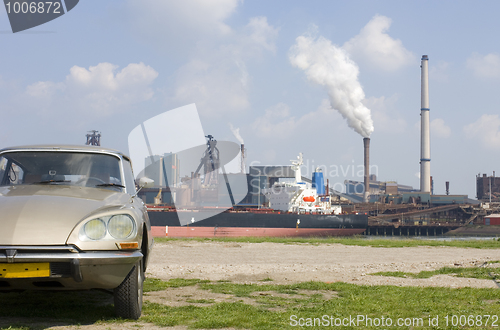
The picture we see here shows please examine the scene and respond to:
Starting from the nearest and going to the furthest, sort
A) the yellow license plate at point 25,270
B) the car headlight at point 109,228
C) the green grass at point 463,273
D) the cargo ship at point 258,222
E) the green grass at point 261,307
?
the yellow license plate at point 25,270
the car headlight at point 109,228
the green grass at point 261,307
the green grass at point 463,273
the cargo ship at point 258,222

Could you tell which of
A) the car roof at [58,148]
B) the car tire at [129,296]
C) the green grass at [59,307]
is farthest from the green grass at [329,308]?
the car roof at [58,148]

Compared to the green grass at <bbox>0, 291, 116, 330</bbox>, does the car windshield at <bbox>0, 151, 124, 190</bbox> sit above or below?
above

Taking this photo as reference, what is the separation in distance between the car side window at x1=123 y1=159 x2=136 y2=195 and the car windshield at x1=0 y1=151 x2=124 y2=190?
11 centimetres

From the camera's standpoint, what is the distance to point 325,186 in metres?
50.1

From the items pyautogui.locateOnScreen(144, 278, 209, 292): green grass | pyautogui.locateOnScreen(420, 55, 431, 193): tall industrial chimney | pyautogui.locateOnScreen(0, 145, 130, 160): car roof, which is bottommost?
pyautogui.locateOnScreen(144, 278, 209, 292): green grass

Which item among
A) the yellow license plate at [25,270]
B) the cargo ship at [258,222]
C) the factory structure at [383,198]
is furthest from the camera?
the factory structure at [383,198]

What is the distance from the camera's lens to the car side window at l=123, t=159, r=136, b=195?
4413 mm

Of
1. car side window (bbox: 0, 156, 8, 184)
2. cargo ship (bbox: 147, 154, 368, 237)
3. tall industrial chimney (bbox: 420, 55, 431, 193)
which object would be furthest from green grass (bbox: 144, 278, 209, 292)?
tall industrial chimney (bbox: 420, 55, 431, 193)

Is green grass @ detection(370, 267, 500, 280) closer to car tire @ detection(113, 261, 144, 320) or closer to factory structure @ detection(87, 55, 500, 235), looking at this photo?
car tire @ detection(113, 261, 144, 320)

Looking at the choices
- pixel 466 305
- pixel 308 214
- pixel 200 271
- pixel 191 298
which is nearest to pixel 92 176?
pixel 191 298

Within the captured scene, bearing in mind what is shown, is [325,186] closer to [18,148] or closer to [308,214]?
[308,214]

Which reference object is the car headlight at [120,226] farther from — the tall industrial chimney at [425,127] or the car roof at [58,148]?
the tall industrial chimney at [425,127]

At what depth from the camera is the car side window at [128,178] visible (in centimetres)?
441

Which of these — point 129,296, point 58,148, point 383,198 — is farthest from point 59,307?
point 383,198
